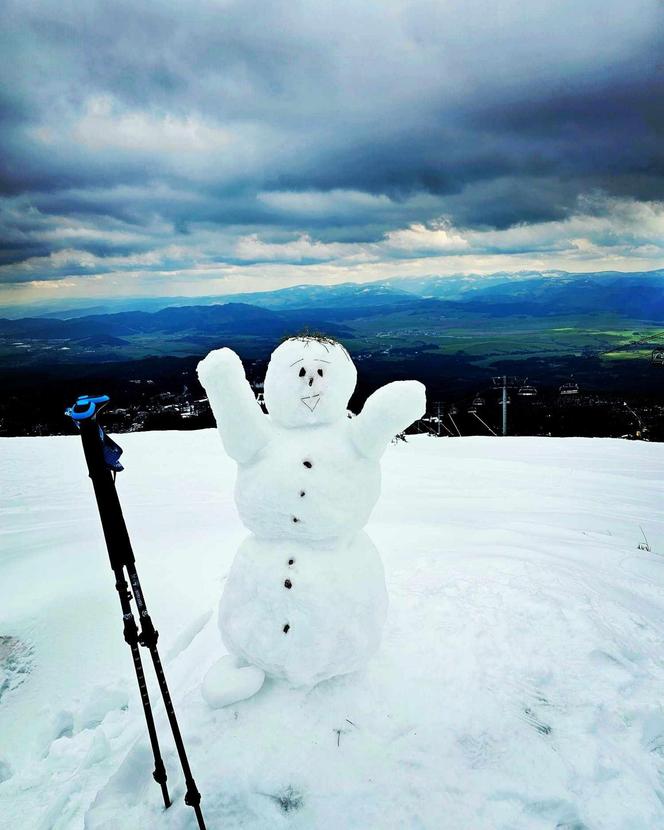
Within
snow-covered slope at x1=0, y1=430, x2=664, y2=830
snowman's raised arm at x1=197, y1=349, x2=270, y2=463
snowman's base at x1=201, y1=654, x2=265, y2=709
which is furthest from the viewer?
snowman's base at x1=201, y1=654, x2=265, y2=709

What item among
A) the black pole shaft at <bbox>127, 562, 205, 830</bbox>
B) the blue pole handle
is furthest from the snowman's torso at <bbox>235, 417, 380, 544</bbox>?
the blue pole handle

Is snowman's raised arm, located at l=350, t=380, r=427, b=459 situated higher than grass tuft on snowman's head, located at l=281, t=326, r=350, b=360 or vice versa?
grass tuft on snowman's head, located at l=281, t=326, r=350, b=360

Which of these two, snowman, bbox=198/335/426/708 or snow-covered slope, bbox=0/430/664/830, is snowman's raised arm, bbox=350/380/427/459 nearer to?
snowman, bbox=198/335/426/708

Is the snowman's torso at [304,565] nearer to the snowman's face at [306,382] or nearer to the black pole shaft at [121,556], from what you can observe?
the snowman's face at [306,382]

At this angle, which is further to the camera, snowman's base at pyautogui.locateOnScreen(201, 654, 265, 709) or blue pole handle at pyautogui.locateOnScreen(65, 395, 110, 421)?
snowman's base at pyautogui.locateOnScreen(201, 654, 265, 709)

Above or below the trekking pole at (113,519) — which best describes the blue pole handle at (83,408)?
above

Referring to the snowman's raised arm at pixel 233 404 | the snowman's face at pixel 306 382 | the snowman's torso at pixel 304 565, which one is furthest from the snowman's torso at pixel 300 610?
the snowman's face at pixel 306 382

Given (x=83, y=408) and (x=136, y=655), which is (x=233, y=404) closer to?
(x=83, y=408)
